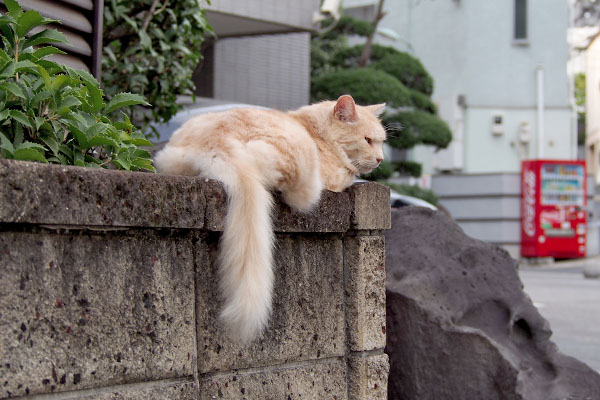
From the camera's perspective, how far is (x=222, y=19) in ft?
30.2

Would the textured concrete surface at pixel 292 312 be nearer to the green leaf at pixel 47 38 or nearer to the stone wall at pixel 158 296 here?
the stone wall at pixel 158 296

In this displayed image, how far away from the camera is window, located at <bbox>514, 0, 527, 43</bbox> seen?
2059cm

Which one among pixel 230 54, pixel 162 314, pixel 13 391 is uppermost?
pixel 230 54

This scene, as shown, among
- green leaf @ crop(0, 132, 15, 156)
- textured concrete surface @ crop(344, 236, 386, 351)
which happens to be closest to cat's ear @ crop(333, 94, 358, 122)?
textured concrete surface @ crop(344, 236, 386, 351)

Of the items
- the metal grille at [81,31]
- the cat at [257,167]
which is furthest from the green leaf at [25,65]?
the metal grille at [81,31]

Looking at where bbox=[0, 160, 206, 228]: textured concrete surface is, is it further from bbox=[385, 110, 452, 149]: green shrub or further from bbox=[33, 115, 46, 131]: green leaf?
bbox=[385, 110, 452, 149]: green shrub

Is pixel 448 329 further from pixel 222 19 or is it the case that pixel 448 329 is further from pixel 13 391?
pixel 222 19

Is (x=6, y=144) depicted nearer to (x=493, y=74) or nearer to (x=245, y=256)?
(x=245, y=256)

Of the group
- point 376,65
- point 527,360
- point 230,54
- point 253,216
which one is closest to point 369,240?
point 253,216

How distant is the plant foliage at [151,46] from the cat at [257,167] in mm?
1632

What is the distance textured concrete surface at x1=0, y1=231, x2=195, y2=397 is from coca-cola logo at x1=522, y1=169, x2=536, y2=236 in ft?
52.5

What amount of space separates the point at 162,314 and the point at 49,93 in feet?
2.19

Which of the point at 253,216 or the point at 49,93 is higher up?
the point at 49,93

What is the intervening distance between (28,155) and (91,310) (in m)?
0.43
